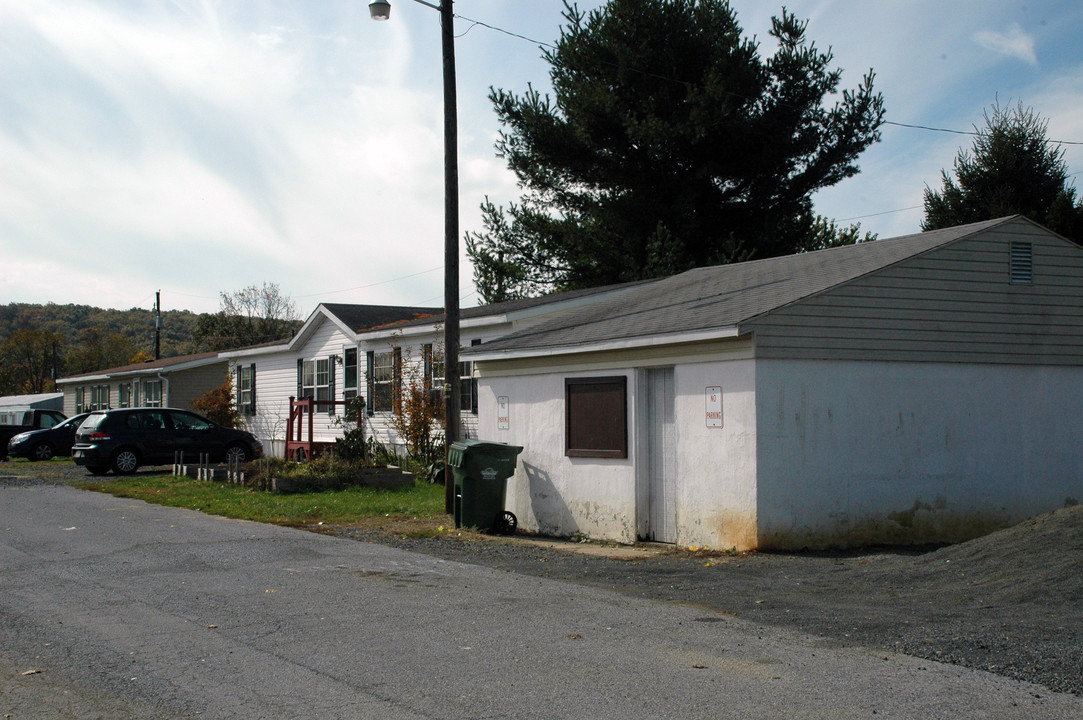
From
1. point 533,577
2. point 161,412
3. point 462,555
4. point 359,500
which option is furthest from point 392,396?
point 533,577

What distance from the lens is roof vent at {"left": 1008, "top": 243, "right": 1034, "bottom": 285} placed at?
1285 centimetres

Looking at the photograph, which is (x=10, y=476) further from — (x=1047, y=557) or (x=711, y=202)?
(x=1047, y=557)

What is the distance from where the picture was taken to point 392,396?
79.3ft

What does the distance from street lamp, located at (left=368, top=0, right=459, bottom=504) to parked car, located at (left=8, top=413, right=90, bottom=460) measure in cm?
1932

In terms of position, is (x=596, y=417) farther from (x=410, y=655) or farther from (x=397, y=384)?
(x=397, y=384)

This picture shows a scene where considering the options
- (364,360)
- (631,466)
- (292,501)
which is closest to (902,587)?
(631,466)

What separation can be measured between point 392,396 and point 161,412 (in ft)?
19.5

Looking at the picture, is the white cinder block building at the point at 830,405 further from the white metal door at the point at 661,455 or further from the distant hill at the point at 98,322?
the distant hill at the point at 98,322

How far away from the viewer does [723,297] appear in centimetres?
1366

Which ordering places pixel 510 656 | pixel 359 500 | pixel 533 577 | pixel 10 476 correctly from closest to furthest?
pixel 510 656 → pixel 533 577 → pixel 359 500 → pixel 10 476

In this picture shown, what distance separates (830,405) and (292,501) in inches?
372

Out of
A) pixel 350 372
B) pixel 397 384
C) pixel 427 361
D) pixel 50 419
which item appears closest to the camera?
pixel 427 361

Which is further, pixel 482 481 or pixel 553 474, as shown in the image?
pixel 553 474

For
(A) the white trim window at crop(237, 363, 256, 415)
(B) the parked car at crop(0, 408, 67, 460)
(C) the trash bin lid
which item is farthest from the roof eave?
(B) the parked car at crop(0, 408, 67, 460)
